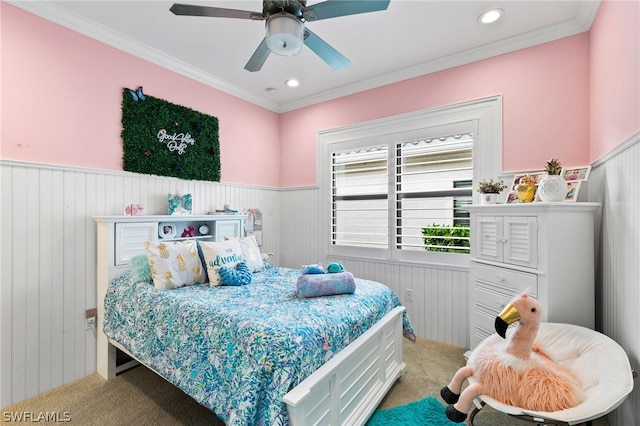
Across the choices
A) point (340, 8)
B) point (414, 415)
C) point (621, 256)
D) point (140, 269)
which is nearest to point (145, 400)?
point (140, 269)

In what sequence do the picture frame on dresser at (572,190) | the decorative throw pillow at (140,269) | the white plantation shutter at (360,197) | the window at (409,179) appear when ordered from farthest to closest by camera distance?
the white plantation shutter at (360,197) < the window at (409,179) < the decorative throw pillow at (140,269) < the picture frame on dresser at (572,190)

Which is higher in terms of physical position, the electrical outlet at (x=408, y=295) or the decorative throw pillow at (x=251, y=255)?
the decorative throw pillow at (x=251, y=255)

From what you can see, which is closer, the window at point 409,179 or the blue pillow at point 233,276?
the blue pillow at point 233,276

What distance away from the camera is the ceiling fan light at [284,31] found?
160 cm

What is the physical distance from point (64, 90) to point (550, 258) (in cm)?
375

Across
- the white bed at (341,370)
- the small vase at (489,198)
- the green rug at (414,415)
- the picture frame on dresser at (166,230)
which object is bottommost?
the green rug at (414,415)

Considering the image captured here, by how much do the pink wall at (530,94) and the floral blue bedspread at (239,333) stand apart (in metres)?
1.85

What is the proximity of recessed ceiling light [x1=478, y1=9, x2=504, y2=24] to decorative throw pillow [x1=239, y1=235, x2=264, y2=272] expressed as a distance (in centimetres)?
276

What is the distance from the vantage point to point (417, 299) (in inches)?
123

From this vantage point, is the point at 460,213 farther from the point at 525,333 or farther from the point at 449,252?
the point at 525,333

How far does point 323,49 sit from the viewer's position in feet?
6.31

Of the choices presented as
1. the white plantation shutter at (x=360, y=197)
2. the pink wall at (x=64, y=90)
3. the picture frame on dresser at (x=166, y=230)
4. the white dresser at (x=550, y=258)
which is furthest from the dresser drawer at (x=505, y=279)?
the pink wall at (x=64, y=90)

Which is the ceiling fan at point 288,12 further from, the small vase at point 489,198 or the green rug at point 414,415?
the green rug at point 414,415

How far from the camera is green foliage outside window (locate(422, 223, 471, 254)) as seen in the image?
286cm
